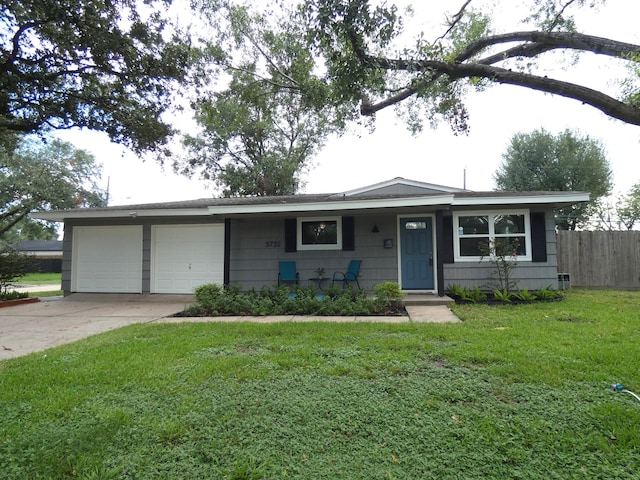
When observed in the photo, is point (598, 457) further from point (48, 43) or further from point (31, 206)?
point (31, 206)

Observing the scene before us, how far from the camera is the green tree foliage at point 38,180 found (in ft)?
74.0

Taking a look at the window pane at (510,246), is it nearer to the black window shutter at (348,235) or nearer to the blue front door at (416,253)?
the blue front door at (416,253)

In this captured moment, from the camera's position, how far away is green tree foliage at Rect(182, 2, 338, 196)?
9.38 m

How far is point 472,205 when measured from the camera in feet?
27.0

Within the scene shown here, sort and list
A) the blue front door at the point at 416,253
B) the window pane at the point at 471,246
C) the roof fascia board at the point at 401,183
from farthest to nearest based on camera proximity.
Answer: the roof fascia board at the point at 401,183 < the blue front door at the point at 416,253 < the window pane at the point at 471,246

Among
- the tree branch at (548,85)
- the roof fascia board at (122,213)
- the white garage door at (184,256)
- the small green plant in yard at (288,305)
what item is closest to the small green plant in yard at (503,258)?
the small green plant in yard at (288,305)

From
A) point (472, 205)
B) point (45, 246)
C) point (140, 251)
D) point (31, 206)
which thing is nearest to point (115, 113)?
point (140, 251)

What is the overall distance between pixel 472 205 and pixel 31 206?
2741 cm

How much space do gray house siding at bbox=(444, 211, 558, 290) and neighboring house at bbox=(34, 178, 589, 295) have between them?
2 centimetres

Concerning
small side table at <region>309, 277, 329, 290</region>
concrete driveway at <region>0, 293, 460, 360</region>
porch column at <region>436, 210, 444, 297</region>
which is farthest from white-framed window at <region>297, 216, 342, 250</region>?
concrete driveway at <region>0, 293, 460, 360</region>

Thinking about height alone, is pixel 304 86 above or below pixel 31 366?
above

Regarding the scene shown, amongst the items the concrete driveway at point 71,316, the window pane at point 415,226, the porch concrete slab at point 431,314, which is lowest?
the concrete driveway at point 71,316

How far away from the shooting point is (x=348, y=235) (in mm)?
8789

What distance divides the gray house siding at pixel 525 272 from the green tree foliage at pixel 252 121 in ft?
21.8
